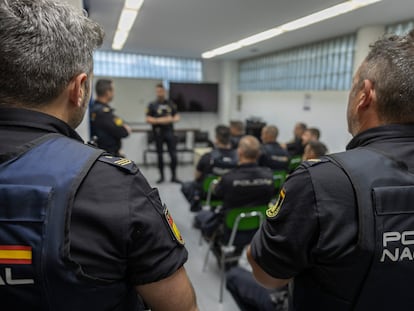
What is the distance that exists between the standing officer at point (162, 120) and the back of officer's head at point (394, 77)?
14.0 feet

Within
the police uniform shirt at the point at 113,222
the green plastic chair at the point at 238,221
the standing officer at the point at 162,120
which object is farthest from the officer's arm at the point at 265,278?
the standing officer at the point at 162,120

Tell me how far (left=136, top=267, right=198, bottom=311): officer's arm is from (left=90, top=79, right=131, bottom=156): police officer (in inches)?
106

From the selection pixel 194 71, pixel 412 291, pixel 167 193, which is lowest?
pixel 167 193

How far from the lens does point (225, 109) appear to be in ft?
25.0

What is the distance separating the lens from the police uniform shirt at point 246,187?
221cm

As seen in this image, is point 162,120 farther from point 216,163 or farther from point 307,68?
point 307,68

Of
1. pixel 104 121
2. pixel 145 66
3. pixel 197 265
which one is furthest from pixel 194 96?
pixel 197 265

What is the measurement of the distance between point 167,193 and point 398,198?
4151 millimetres

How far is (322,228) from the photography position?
73 cm

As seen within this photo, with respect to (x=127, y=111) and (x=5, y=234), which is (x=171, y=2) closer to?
(x=5, y=234)

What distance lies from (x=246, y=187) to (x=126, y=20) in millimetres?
2970

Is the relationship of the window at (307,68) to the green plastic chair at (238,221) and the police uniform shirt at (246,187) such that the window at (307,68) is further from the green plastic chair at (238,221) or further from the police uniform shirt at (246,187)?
the green plastic chair at (238,221)

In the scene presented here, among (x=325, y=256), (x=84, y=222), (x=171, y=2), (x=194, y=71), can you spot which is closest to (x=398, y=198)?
(x=325, y=256)

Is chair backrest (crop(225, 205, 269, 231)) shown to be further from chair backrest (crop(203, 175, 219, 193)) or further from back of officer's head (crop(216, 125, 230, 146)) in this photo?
back of officer's head (crop(216, 125, 230, 146))
